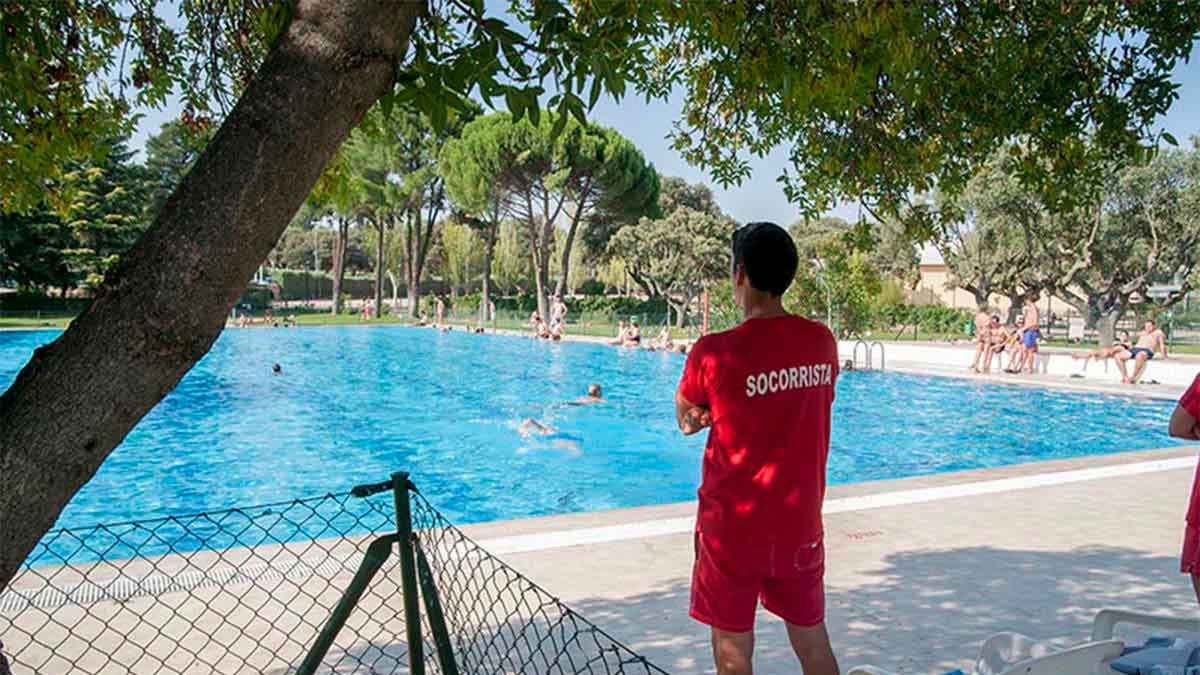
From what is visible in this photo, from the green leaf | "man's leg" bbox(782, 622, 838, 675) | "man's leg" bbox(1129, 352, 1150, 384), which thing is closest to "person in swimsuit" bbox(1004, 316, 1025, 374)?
"man's leg" bbox(1129, 352, 1150, 384)

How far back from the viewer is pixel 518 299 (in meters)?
Answer: 48.7

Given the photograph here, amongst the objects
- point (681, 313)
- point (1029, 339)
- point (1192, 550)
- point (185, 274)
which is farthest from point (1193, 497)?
point (681, 313)

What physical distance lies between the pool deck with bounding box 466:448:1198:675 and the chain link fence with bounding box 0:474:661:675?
17.1 inches

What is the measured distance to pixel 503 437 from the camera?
51.6 feet

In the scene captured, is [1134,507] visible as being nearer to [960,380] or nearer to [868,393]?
[868,393]

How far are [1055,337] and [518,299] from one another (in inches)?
1040

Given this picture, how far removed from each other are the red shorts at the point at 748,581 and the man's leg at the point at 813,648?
50mm

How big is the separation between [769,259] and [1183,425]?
73.4 inches

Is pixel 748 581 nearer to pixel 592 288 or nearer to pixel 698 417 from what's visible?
pixel 698 417

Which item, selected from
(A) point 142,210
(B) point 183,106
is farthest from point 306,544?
(A) point 142,210

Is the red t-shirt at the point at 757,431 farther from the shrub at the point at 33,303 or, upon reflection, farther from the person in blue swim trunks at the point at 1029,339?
the shrub at the point at 33,303

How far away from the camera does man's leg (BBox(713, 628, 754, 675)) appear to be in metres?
2.51

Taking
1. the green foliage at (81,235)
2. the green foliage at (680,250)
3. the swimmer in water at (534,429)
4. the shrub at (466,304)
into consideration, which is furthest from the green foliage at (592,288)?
the swimmer in water at (534,429)

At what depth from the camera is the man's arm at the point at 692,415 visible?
102 inches
